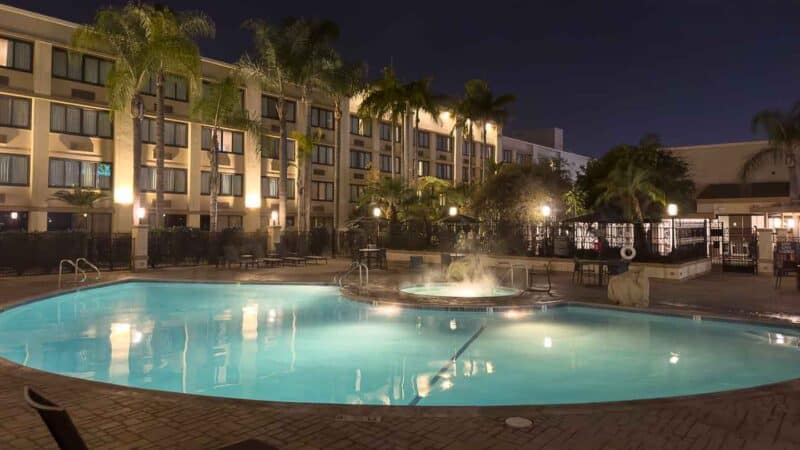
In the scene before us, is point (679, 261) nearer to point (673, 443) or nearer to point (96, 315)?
point (673, 443)

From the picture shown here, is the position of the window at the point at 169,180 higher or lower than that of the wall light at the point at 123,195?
higher

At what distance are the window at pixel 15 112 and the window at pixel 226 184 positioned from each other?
9439mm

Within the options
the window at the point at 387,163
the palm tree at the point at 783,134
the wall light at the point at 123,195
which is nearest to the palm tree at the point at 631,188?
the palm tree at the point at 783,134

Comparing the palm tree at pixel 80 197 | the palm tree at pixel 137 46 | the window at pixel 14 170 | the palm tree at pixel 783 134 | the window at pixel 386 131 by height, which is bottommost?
the palm tree at pixel 80 197

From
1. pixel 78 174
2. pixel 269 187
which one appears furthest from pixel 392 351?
pixel 269 187

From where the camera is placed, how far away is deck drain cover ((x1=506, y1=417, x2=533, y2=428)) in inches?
196

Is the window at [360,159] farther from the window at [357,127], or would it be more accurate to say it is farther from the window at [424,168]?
the window at [424,168]

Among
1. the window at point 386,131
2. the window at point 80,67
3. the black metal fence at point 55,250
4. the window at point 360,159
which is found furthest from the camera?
the window at point 386,131

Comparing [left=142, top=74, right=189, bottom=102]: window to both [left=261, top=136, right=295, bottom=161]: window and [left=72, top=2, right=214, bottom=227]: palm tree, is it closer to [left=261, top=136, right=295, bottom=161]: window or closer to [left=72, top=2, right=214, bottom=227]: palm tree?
[left=261, top=136, right=295, bottom=161]: window

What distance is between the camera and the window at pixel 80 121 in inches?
1067

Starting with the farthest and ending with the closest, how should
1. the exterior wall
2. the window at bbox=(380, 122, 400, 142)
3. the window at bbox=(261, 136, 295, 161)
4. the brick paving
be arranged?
1. the exterior wall
2. the window at bbox=(380, 122, 400, 142)
3. the window at bbox=(261, 136, 295, 161)
4. the brick paving

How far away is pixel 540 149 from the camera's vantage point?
6278 centimetres

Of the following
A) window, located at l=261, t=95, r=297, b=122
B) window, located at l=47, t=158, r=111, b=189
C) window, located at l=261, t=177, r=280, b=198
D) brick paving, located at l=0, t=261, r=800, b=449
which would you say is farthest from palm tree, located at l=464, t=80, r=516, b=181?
brick paving, located at l=0, t=261, r=800, b=449

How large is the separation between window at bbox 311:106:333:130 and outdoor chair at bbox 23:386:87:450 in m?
38.6
